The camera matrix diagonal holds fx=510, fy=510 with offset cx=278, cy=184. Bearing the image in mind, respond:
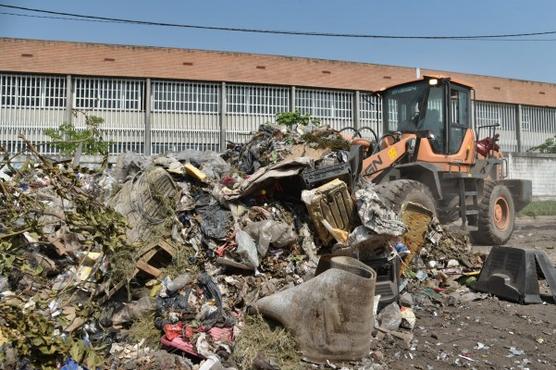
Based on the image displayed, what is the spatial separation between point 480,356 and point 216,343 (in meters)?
2.17

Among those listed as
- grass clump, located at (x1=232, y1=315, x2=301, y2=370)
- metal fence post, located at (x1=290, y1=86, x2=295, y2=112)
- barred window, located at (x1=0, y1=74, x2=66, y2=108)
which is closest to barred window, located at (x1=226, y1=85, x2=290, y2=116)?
metal fence post, located at (x1=290, y1=86, x2=295, y2=112)

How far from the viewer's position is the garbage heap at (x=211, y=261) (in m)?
3.31

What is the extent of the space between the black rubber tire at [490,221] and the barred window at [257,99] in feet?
45.5

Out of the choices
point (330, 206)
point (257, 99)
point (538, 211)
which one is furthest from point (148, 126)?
point (330, 206)

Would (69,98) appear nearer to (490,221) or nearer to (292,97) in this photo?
(292,97)

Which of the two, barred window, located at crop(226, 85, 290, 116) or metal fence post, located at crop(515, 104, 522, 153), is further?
metal fence post, located at crop(515, 104, 522, 153)

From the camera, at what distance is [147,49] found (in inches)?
844

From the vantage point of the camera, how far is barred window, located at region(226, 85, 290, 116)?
21953 millimetres

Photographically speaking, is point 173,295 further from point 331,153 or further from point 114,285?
point 331,153

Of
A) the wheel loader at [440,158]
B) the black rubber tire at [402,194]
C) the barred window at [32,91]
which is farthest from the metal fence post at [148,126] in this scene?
the black rubber tire at [402,194]

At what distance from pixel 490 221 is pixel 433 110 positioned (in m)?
2.32

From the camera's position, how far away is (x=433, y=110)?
28.1 feet

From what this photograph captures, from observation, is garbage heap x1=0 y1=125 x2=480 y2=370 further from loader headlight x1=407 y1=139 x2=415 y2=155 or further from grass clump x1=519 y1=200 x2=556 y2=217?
grass clump x1=519 y1=200 x2=556 y2=217

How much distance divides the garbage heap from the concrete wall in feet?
53.2
